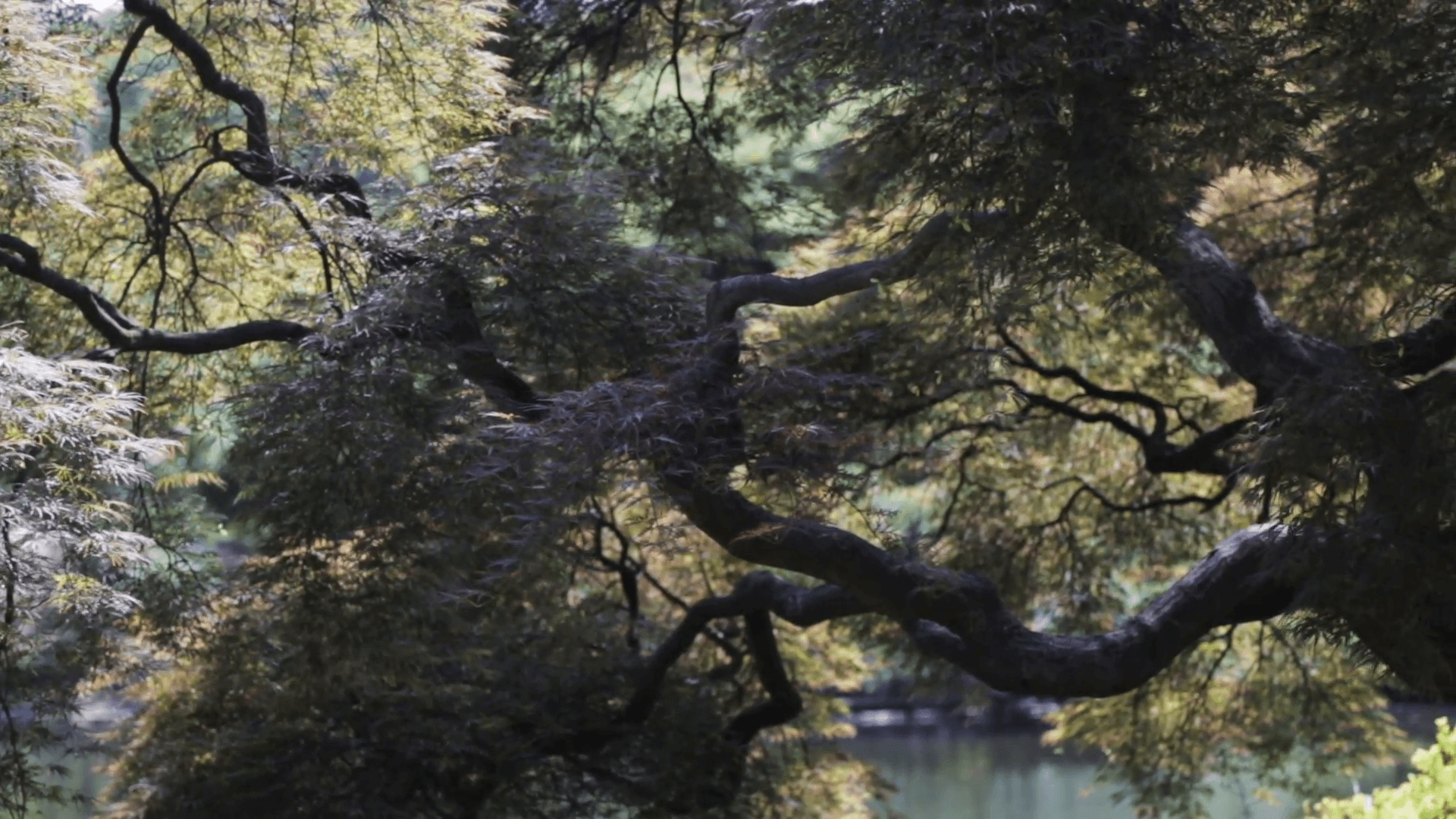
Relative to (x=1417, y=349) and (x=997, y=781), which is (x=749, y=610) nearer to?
(x=1417, y=349)

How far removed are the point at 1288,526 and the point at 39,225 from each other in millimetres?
4313

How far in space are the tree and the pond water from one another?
5.24 m

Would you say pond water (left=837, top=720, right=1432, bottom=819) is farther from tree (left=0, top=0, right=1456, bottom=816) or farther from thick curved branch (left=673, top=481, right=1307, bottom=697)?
thick curved branch (left=673, top=481, right=1307, bottom=697)

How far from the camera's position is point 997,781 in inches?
604

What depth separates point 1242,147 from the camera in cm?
387

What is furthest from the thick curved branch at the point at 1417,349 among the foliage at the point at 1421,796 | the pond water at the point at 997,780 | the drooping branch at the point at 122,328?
the pond water at the point at 997,780

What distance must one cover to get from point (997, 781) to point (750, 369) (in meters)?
12.0

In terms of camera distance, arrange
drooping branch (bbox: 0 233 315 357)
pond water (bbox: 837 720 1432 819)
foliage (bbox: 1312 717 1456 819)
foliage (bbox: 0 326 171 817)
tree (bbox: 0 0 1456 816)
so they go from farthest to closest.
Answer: pond water (bbox: 837 720 1432 819) < drooping branch (bbox: 0 233 315 357) < tree (bbox: 0 0 1456 816) < foliage (bbox: 0 326 171 817) < foliage (bbox: 1312 717 1456 819)

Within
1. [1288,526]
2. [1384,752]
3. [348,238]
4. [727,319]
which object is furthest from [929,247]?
[1384,752]

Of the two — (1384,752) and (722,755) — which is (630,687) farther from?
(1384,752)

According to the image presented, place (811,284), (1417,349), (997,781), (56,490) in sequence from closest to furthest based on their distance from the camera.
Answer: (56,490)
(1417,349)
(811,284)
(997,781)

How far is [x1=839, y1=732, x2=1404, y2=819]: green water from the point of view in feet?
43.8

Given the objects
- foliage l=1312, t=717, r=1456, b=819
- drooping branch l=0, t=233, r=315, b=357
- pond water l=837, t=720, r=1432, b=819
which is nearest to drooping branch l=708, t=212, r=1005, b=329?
drooping branch l=0, t=233, r=315, b=357

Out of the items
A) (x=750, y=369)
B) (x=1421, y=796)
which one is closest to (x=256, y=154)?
(x=750, y=369)
